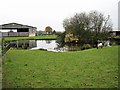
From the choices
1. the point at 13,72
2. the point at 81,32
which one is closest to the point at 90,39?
the point at 81,32

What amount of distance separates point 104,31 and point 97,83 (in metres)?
42.0

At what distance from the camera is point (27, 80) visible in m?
8.95

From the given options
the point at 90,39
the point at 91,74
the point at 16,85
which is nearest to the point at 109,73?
the point at 91,74

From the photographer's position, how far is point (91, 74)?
10.2 meters

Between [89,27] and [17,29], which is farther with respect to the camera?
[17,29]

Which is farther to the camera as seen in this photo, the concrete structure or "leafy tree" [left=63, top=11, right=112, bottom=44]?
the concrete structure

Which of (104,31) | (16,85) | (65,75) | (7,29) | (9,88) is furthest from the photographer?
(7,29)

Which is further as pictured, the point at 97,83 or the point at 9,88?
the point at 97,83

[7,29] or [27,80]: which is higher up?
[7,29]

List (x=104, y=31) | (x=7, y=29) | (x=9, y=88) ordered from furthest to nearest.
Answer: (x=7, y=29) → (x=104, y=31) → (x=9, y=88)

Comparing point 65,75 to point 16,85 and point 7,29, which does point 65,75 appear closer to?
point 16,85

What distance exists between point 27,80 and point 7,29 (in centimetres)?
6368

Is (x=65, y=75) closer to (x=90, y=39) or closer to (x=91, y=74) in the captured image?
(x=91, y=74)

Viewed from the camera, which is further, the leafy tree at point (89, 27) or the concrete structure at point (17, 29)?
the concrete structure at point (17, 29)
